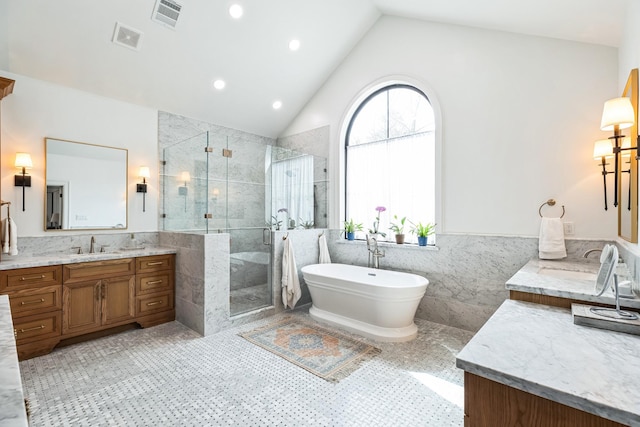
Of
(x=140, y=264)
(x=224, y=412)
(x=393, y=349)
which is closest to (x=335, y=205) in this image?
(x=393, y=349)

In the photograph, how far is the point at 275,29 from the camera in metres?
3.71

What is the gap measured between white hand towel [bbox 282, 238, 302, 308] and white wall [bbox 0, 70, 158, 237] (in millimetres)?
1777

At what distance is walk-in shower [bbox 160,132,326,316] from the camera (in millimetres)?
3623

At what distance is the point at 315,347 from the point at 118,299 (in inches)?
86.3

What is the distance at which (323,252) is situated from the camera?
437cm

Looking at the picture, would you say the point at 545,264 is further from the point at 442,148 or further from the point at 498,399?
the point at 498,399

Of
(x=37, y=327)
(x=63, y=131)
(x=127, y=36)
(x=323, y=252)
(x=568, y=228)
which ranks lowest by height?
(x=37, y=327)

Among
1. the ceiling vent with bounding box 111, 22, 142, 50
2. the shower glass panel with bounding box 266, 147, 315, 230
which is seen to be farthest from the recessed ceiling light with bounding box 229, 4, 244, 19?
the shower glass panel with bounding box 266, 147, 315, 230

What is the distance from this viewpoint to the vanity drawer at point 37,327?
271 centimetres

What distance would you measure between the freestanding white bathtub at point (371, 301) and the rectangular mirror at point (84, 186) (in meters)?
2.47

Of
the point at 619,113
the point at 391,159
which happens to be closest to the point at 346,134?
the point at 391,159

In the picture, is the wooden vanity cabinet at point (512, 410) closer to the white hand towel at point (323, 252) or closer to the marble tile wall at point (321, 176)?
the white hand towel at point (323, 252)

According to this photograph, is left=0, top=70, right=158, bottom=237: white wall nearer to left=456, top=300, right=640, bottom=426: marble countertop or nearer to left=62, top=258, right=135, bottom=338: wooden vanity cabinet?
left=62, top=258, right=135, bottom=338: wooden vanity cabinet

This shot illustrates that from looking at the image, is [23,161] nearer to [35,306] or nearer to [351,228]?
[35,306]
